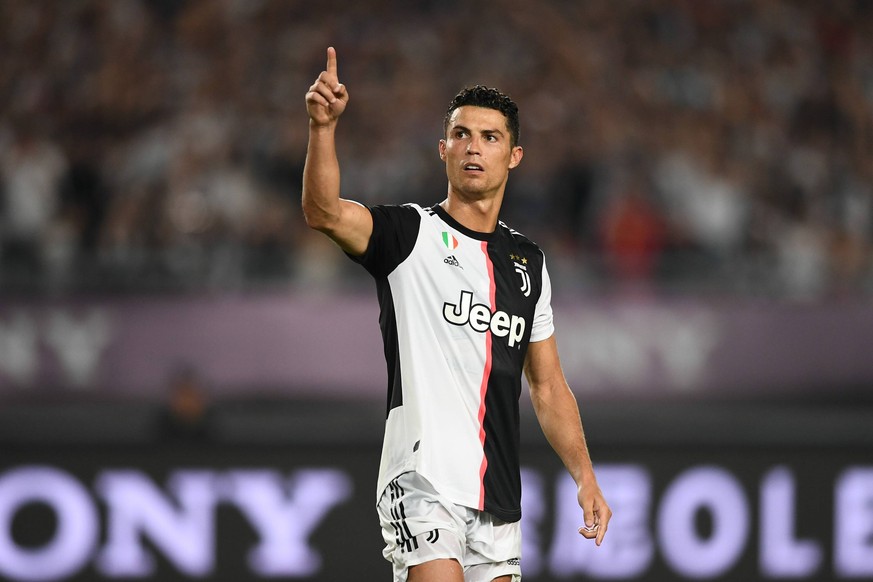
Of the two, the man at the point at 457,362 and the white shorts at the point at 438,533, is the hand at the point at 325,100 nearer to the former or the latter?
the man at the point at 457,362

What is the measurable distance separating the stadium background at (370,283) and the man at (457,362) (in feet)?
11.9

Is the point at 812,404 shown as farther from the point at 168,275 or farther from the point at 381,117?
the point at 168,275

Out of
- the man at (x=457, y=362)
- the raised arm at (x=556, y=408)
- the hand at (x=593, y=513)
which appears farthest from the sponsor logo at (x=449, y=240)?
the hand at (x=593, y=513)

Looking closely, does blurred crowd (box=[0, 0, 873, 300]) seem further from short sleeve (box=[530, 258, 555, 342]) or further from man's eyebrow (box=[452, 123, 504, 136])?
man's eyebrow (box=[452, 123, 504, 136])

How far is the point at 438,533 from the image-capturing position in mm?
4387

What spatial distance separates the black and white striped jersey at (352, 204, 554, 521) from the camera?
4.48m

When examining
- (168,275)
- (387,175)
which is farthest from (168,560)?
(387,175)

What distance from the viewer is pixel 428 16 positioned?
11.9 meters

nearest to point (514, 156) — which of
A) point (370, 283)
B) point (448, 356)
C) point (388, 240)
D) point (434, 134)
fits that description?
point (388, 240)

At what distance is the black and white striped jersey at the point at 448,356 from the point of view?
4.48m

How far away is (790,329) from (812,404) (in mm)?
602

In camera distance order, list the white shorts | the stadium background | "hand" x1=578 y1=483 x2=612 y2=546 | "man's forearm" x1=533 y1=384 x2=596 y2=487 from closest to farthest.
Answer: the white shorts, "hand" x1=578 y1=483 x2=612 y2=546, "man's forearm" x1=533 y1=384 x2=596 y2=487, the stadium background

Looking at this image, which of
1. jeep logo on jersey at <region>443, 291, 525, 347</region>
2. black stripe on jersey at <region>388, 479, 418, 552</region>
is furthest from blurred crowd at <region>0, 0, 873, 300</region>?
black stripe on jersey at <region>388, 479, 418, 552</region>

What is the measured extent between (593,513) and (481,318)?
77cm
